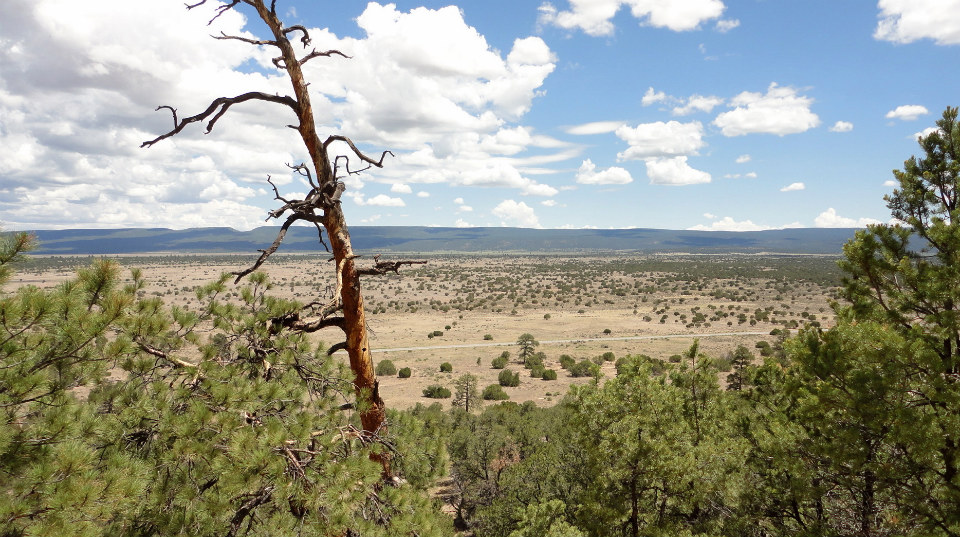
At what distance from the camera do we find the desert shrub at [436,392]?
86.9ft

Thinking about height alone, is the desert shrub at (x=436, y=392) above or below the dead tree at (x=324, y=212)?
below

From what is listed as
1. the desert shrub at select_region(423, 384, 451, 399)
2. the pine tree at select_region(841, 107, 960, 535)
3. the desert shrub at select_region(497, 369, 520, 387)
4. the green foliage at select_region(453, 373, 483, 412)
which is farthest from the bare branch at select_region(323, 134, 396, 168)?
the desert shrub at select_region(497, 369, 520, 387)

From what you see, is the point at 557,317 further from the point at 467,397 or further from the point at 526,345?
the point at 467,397

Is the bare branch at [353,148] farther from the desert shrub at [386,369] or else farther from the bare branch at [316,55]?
the desert shrub at [386,369]

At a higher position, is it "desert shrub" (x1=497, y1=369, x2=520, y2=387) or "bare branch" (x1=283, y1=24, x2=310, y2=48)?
"bare branch" (x1=283, y1=24, x2=310, y2=48)

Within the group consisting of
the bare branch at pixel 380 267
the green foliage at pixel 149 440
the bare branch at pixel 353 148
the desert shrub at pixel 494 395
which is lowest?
the desert shrub at pixel 494 395

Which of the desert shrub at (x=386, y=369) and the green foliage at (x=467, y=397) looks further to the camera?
the desert shrub at (x=386, y=369)

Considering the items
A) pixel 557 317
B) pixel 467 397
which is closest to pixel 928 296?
pixel 467 397

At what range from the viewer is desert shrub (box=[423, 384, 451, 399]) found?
1043 inches

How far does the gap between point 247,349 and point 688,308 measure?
5777cm

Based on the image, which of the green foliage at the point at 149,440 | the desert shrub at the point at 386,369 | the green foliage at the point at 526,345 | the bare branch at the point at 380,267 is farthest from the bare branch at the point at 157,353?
the green foliage at the point at 526,345

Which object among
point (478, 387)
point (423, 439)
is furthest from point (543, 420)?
point (423, 439)

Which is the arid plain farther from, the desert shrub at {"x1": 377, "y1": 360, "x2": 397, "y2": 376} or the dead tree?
the dead tree

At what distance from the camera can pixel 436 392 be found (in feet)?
87.1
